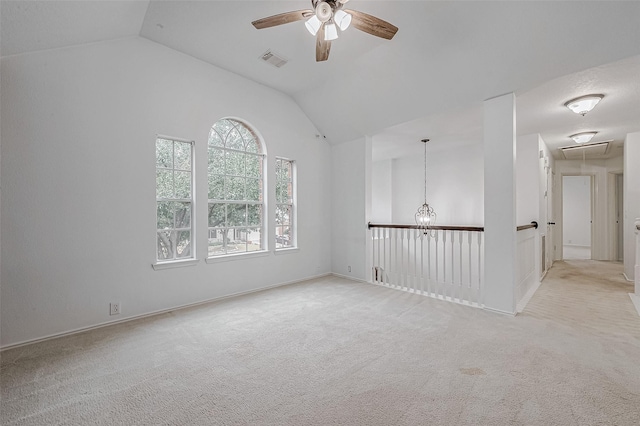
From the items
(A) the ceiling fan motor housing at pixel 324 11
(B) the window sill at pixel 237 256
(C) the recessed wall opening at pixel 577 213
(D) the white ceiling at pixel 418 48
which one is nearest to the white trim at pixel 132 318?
(B) the window sill at pixel 237 256

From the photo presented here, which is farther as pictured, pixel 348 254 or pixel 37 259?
pixel 348 254

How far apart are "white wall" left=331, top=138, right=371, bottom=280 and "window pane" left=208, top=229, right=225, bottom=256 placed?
2208 millimetres

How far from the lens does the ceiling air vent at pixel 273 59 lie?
12.2ft

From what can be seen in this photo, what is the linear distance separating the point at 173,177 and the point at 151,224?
2.20 ft

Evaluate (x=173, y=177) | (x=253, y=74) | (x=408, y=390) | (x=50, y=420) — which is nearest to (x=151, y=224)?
(x=173, y=177)

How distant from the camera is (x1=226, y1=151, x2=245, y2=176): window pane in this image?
4270 mm

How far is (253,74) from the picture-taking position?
13.9ft

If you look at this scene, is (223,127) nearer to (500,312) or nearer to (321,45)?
(321,45)

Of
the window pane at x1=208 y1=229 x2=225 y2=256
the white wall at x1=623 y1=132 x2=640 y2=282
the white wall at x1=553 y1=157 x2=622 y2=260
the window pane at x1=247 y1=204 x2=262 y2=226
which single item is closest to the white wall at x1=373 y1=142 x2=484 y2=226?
the white wall at x1=623 y1=132 x2=640 y2=282

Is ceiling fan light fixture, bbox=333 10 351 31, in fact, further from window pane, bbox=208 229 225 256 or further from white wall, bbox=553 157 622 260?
white wall, bbox=553 157 622 260

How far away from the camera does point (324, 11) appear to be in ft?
7.60

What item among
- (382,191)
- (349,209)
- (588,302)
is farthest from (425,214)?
(588,302)

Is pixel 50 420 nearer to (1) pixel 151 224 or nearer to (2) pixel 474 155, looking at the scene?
(1) pixel 151 224

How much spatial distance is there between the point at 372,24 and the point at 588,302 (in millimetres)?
4407
